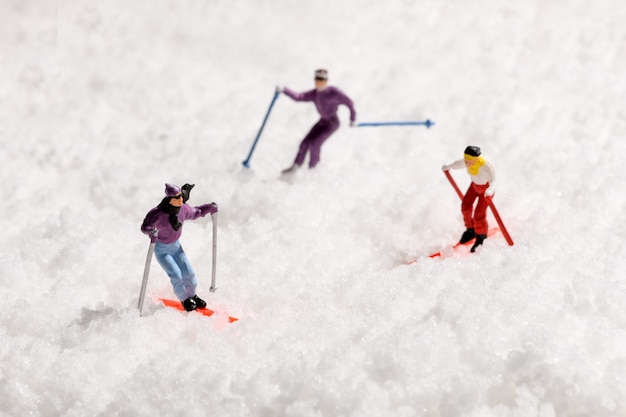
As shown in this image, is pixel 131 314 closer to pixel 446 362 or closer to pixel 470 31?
pixel 446 362

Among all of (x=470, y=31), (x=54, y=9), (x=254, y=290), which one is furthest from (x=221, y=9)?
(x=254, y=290)

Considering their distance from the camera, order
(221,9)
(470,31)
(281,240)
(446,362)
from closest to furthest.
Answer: (446,362) < (281,240) < (470,31) < (221,9)

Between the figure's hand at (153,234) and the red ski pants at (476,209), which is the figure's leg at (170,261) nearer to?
the figure's hand at (153,234)

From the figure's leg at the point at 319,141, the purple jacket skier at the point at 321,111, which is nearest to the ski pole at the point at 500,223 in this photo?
the purple jacket skier at the point at 321,111

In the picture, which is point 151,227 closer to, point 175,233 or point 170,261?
point 175,233

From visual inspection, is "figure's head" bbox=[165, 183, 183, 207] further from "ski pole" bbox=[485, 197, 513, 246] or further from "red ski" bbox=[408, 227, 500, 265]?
"ski pole" bbox=[485, 197, 513, 246]

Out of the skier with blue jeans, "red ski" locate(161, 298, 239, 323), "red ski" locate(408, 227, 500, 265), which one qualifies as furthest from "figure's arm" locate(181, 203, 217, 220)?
"red ski" locate(408, 227, 500, 265)
